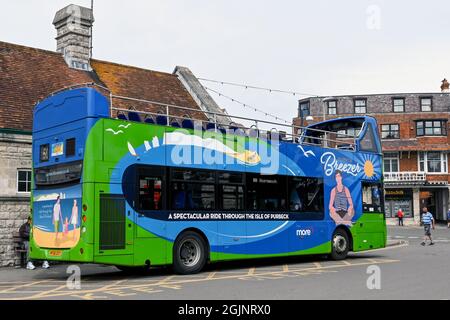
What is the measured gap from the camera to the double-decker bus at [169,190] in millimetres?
12773

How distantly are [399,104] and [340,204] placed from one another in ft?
139

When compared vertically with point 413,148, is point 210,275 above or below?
below

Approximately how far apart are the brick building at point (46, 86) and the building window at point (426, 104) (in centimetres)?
3561

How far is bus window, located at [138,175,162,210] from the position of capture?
13406mm

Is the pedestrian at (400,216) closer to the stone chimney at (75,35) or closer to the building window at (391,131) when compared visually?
the building window at (391,131)

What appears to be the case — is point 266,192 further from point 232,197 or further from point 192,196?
point 192,196

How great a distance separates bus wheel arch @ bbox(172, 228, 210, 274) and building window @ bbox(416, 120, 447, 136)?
46.0 m

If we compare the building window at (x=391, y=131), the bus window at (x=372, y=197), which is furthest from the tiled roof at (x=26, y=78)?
the building window at (x=391, y=131)

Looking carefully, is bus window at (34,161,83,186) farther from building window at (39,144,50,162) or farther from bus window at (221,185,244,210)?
bus window at (221,185,244,210)

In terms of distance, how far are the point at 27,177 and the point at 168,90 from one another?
9597 mm

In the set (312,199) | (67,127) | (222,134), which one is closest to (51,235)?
(67,127)

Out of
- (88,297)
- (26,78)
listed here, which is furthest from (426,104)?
(88,297)

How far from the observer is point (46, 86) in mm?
21281

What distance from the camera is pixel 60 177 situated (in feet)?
44.2
